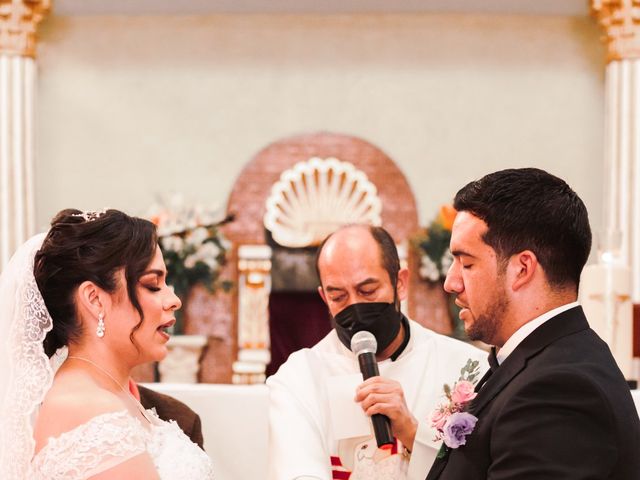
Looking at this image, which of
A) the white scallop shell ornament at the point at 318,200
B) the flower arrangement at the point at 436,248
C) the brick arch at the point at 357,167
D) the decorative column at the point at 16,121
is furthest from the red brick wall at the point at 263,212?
the decorative column at the point at 16,121

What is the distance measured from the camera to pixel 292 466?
2943mm

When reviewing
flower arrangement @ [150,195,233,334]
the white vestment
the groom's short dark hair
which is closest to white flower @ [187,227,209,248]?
flower arrangement @ [150,195,233,334]

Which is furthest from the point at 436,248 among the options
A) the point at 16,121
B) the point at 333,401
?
the point at 333,401

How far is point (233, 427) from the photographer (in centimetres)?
354

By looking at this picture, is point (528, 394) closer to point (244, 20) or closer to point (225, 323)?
point (225, 323)

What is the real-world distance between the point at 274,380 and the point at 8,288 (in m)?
0.98

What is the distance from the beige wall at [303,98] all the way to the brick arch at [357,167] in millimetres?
119

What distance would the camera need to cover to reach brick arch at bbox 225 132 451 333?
27.5 feet

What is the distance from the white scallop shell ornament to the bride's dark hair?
215 inches

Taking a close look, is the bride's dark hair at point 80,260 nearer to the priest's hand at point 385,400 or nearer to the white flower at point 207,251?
the priest's hand at point 385,400

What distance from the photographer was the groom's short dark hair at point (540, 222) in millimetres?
2123

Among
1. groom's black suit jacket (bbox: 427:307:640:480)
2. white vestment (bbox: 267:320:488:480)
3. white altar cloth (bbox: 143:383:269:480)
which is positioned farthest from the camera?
white altar cloth (bbox: 143:383:269:480)

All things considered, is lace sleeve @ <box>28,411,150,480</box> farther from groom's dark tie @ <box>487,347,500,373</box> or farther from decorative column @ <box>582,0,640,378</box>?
decorative column @ <box>582,0,640,378</box>

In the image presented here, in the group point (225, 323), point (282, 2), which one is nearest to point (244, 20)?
point (282, 2)
